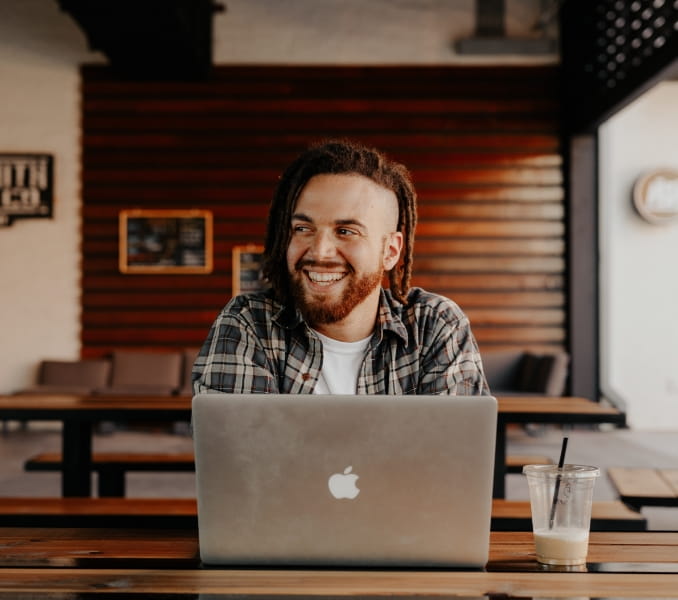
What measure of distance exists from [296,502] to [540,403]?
7.92 ft

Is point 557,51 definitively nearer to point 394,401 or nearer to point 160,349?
point 160,349

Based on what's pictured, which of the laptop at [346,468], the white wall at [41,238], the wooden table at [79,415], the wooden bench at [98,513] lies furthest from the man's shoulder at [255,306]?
the white wall at [41,238]

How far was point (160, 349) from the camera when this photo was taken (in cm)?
755

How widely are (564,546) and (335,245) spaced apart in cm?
84

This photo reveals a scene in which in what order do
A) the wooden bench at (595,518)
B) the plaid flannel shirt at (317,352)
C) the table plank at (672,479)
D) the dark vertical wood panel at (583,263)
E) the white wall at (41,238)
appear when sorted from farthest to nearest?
the white wall at (41,238) < the dark vertical wood panel at (583,263) < the table plank at (672,479) < the wooden bench at (595,518) < the plaid flannel shirt at (317,352)

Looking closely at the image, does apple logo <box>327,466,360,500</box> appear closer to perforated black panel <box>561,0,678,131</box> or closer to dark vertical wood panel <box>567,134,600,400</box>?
perforated black panel <box>561,0,678,131</box>

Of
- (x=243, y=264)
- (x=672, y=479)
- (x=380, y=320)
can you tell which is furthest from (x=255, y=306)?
(x=243, y=264)

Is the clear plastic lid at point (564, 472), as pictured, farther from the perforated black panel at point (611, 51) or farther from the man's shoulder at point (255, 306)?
the perforated black panel at point (611, 51)

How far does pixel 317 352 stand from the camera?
1.79 m

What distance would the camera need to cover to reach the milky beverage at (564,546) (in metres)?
1.11

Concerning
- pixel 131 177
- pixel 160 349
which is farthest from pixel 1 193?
pixel 160 349

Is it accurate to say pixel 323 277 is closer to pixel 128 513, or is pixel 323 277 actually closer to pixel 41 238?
pixel 128 513

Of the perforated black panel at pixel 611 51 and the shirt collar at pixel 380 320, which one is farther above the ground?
the perforated black panel at pixel 611 51

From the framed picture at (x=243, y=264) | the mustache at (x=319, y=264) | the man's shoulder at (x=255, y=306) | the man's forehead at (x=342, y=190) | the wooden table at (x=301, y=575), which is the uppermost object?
the framed picture at (x=243, y=264)
